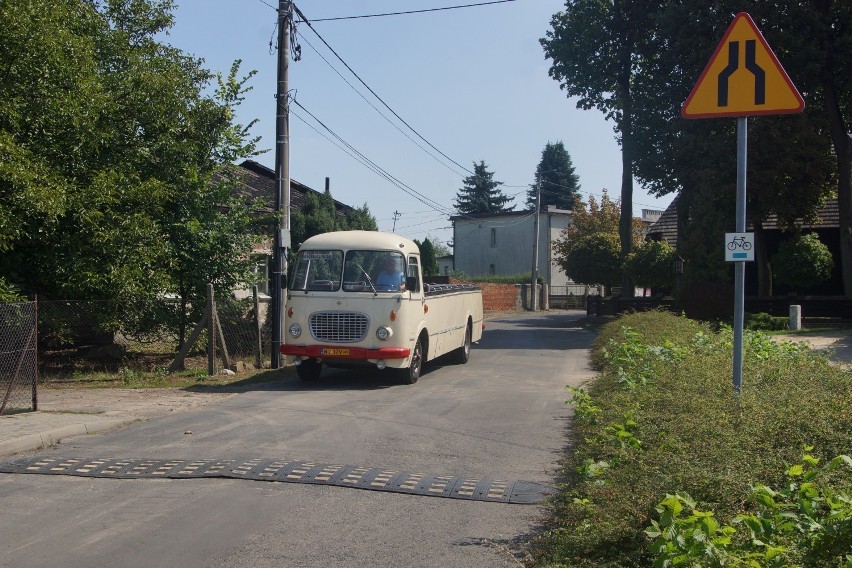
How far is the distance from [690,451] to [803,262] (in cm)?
2878

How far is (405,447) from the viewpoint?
8938mm

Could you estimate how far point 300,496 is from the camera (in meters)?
6.93

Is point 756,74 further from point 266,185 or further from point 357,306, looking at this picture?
point 266,185

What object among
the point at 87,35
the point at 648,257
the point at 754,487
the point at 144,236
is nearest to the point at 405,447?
the point at 754,487

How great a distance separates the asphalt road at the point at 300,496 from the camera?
18.2 feet

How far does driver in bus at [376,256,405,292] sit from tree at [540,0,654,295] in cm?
2403

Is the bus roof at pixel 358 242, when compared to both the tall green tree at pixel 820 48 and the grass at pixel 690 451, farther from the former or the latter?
the tall green tree at pixel 820 48

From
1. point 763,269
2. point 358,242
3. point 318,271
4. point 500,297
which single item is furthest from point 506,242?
point 318,271

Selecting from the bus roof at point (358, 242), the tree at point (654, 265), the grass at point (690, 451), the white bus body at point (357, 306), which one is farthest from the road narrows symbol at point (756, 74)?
the tree at point (654, 265)

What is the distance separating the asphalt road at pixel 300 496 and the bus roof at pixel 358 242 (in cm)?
302

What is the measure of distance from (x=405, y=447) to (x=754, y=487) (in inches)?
188

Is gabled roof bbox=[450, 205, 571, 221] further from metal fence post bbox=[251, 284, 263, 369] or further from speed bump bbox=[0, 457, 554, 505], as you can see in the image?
speed bump bbox=[0, 457, 554, 505]

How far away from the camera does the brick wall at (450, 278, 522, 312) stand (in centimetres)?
5075

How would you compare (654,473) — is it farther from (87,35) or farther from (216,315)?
(87,35)
